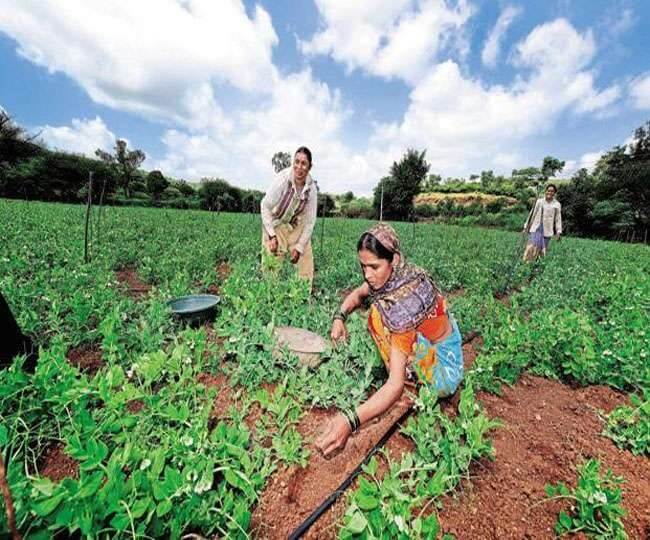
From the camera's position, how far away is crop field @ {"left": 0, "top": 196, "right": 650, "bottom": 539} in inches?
43.2

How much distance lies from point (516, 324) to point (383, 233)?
6.36ft

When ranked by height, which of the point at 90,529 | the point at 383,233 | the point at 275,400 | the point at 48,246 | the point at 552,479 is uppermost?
the point at 383,233

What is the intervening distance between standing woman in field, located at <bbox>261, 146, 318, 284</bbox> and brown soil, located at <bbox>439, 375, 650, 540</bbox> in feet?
8.47

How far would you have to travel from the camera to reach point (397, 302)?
191 centimetres

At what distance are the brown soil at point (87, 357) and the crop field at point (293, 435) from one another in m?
0.02

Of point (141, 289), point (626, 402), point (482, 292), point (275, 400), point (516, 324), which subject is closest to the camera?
point (275, 400)

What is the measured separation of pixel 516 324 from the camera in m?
2.92

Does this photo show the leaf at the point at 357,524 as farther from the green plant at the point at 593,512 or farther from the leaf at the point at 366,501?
Answer: the green plant at the point at 593,512

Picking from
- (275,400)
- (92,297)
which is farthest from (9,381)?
(92,297)

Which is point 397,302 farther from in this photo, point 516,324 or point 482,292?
point 482,292

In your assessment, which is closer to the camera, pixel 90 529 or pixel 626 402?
pixel 90 529

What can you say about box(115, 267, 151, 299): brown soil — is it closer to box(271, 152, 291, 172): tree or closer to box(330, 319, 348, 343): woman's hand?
box(330, 319, 348, 343): woman's hand

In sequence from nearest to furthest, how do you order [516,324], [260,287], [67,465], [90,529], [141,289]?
[90,529] → [67,465] → [516,324] → [260,287] → [141,289]

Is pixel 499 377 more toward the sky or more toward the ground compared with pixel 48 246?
more toward the ground
